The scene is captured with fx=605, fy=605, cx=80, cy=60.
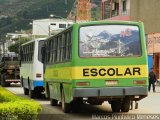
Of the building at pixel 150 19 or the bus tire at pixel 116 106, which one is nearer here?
the bus tire at pixel 116 106

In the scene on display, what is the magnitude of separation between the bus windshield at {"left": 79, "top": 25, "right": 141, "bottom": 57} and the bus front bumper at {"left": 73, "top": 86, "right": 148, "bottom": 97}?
1127 mm

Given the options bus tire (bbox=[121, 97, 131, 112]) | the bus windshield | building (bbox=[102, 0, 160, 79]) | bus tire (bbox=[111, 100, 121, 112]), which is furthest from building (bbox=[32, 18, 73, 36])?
the bus windshield

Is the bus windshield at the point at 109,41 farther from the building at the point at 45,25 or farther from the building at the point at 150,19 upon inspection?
the building at the point at 45,25

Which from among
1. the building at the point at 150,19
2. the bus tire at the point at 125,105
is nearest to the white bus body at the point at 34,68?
the bus tire at the point at 125,105

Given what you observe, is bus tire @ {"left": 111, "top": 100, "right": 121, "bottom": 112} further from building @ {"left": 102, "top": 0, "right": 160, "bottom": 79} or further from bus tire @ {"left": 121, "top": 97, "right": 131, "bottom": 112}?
building @ {"left": 102, "top": 0, "right": 160, "bottom": 79}

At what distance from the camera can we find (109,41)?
1989 centimetres

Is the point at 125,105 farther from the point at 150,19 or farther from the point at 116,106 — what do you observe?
the point at 150,19

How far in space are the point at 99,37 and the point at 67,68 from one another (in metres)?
1.62

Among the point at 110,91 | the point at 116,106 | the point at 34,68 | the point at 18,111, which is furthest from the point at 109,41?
the point at 34,68

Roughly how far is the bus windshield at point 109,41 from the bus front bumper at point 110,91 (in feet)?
3.70

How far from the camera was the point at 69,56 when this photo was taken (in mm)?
20297

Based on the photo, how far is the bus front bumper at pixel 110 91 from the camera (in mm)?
19281

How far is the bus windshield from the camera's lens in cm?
1973

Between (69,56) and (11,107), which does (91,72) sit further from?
(11,107)
